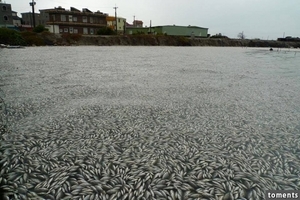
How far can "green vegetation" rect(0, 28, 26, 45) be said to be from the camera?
17.9 metres

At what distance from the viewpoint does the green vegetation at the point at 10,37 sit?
58.8 ft

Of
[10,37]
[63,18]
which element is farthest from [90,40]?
[63,18]

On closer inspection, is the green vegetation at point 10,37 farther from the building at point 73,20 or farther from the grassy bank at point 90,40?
the building at point 73,20

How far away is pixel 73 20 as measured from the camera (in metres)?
35.3

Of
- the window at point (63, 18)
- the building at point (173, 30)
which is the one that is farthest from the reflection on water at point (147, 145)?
the building at point (173, 30)

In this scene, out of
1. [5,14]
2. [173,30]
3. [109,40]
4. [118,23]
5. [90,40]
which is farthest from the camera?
[118,23]

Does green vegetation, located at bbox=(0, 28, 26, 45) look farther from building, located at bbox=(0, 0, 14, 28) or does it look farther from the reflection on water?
building, located at bbox=(0, 0, 14, 28)

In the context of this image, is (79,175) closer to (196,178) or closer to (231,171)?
(196,178)

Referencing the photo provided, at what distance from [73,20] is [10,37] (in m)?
18.7

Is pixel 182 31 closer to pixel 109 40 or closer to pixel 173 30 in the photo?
pixel 173 30

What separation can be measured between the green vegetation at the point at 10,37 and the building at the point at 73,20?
629 inches

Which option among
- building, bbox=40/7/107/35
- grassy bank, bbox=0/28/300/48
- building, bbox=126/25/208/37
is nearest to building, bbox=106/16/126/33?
building, bbox=126/25/208/37

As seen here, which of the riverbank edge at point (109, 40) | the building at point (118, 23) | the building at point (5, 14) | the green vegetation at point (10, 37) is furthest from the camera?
the building at point (118, 23)

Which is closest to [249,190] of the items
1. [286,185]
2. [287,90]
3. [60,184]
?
[286,185]
